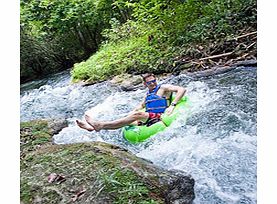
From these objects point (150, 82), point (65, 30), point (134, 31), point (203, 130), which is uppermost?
point (65, 30)

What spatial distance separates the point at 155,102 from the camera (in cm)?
171

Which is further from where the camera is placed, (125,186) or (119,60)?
(119,60)

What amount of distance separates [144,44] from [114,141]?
0.69 m

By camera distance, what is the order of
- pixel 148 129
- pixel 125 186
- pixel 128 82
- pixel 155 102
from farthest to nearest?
pixel 128 82 < pixel 155 102 < pixel 148 129 < pixel 125 186

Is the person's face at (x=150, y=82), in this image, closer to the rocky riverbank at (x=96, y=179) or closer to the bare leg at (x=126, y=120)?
the bare leg at (x=126, y=120)

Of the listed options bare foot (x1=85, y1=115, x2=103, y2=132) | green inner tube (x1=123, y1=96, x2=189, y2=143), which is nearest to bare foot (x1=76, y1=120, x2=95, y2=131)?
bare foot (x1=85, y1=115, x2=103, y2=132)

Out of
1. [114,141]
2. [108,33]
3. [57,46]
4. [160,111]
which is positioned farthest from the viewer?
[57,46]

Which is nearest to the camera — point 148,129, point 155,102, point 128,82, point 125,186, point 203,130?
point 125,186

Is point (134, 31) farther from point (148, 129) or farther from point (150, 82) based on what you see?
point (148, 129)

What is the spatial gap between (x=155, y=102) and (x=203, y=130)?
1.23 feet

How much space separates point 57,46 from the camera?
2.24 m

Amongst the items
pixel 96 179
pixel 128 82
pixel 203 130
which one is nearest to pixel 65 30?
pixel 128 82
